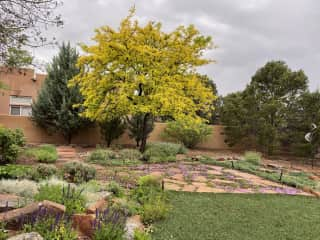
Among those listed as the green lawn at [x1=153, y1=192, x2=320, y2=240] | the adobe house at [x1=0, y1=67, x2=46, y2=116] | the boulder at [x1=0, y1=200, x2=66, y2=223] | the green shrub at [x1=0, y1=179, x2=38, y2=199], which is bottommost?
the green lawn at [x1=153, y1=192, x2=320, y2=240]

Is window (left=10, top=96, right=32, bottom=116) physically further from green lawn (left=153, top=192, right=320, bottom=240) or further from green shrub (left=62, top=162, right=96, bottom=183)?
green lawn (left=153, top=192, right=320, bottom=240)

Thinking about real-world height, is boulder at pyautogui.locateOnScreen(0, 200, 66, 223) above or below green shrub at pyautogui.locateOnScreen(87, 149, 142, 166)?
above

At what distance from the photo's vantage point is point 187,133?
1346 cm

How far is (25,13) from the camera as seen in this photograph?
151 inches

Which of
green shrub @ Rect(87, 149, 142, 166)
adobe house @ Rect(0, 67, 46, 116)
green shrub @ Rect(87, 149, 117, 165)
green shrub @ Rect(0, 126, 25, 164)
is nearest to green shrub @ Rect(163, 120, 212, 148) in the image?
green shrub @ Rect(87, 149, 142, 166)

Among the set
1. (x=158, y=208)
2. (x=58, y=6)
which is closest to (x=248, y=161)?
(x=158, y=208)

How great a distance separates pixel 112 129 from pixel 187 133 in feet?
11.6

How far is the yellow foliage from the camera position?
881 centimetres

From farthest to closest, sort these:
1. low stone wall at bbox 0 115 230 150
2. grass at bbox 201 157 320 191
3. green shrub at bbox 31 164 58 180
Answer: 1. low stone wall at bbox 0 115 230 150
2. grass at bbox 201 157 320 191
3. green shrub at bbox 31 164 58 180

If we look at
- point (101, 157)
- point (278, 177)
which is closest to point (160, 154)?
point (101, 157)

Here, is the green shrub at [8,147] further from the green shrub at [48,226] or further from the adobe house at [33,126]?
the adobe house at [33,126]

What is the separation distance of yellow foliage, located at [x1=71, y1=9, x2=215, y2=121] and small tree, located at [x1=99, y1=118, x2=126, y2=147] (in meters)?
2.70

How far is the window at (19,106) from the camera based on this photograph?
1645cm

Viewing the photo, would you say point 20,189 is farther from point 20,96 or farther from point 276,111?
point 20,96
